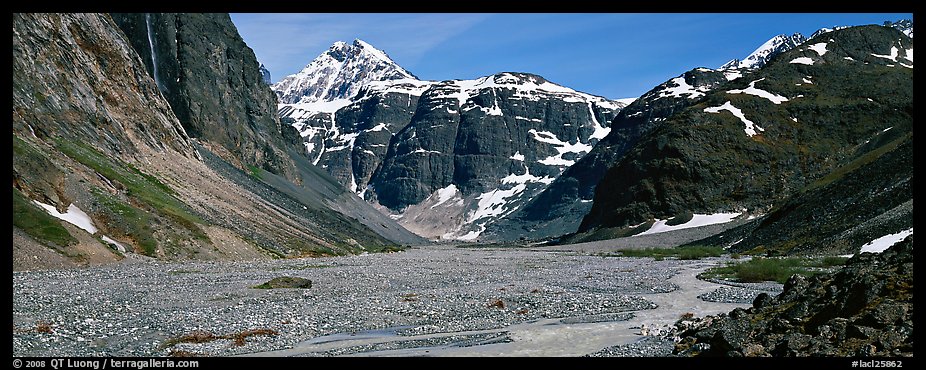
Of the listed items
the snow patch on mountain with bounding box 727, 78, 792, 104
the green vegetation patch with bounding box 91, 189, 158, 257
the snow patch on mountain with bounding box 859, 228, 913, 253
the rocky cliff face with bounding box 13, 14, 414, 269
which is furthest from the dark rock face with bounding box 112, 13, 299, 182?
the snow patch on mountain with bounding box 859, 228, 913, 253

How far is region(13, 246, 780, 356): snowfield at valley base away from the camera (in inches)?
899

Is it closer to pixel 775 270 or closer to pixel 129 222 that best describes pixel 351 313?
pixel 775 270

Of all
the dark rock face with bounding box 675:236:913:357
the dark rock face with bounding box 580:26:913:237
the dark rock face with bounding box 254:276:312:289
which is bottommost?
the dark rock face with bounding box 675:236:913:357

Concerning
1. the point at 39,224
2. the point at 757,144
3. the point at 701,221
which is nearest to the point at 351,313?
the point at 39,224

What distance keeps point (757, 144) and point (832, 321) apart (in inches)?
6240

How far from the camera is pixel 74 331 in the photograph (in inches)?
979

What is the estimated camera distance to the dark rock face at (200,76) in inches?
6171

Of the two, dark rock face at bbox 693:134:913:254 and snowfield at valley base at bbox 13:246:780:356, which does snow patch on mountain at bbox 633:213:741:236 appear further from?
snowfield at valley base at bbox 13:246:780:356

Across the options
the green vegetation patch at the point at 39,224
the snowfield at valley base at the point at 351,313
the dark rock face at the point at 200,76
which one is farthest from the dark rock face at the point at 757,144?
the green vegetation patch at the point at 39,224

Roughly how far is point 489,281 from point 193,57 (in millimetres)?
136973

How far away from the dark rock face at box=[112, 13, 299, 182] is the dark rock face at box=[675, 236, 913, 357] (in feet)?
490

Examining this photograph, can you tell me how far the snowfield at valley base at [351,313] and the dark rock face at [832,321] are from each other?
97.6 inches
